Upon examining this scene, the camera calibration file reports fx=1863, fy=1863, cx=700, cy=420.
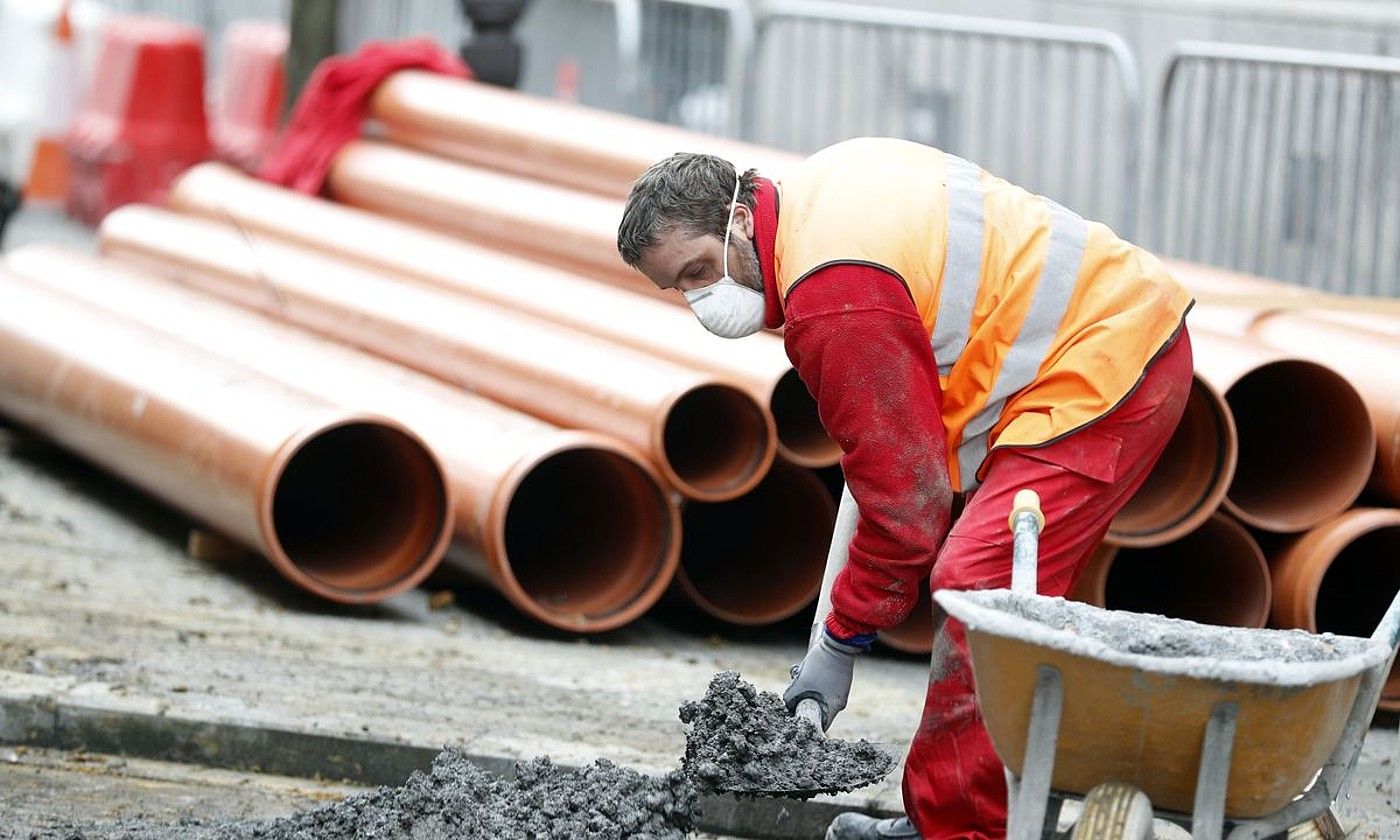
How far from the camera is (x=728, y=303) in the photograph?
155 inches

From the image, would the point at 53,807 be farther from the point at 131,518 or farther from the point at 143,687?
the point at 131,518

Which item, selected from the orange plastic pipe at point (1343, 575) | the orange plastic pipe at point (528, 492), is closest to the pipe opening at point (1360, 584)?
the orange plastic pipe at point (1343, 575)

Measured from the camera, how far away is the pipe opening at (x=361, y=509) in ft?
21.5

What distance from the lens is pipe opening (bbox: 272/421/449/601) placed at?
6562 mm

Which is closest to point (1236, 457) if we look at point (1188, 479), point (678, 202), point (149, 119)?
point (1188, 479)

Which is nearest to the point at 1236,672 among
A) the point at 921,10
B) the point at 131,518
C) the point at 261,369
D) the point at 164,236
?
the point at 261,369

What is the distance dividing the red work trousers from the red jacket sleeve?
103 millimetres

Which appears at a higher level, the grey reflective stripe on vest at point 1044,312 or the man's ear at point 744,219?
the man's ear at point 744,219

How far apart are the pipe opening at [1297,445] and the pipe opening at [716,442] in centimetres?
160

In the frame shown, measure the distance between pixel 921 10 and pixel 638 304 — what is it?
724 centimetres

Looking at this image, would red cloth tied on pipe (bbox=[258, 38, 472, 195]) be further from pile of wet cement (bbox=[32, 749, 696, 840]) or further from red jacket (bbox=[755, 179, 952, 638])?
red jacket (bbox=[755, 179, 952, 638])

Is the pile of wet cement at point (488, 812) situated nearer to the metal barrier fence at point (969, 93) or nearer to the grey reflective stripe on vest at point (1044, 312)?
the grey reflective stripe on vest at point (1044, 312)

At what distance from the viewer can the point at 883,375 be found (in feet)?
12.2

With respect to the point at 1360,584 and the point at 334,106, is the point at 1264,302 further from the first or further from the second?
the point at 334,106
